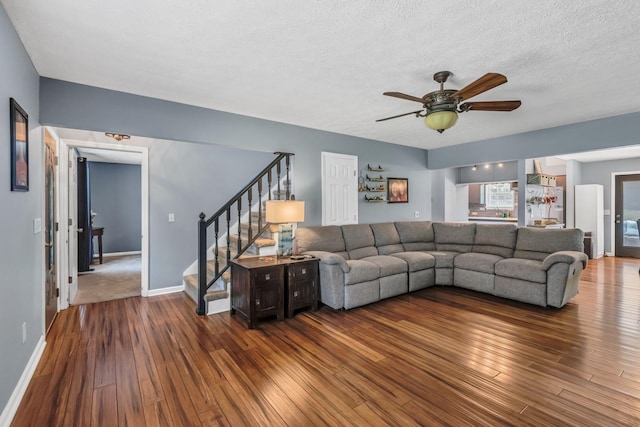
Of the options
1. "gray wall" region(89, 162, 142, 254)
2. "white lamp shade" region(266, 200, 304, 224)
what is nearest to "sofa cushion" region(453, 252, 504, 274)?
"white lamp shade" region(266, 200, 304, 224)

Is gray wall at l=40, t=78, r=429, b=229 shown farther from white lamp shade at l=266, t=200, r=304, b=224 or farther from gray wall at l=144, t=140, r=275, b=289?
white lamp shade at l=266, t=200, r=304, b=224

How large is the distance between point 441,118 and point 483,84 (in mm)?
465

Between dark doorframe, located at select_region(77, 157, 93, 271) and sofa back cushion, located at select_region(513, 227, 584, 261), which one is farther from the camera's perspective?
dark doorframe, located at select_region(77, 157, 93, 271)

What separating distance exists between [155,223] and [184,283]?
101 centimetres

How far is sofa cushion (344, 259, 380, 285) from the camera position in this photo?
12.5 ft

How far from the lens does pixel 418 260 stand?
4668 mm

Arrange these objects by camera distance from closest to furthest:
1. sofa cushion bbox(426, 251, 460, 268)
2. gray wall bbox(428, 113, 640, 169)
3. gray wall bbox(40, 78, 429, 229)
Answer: gray wall bbox(40, 78, 429, 229) < gray wall bbox(428, 113, 640, 169) < sofa cushion bbox(426, 251, 460, 268)

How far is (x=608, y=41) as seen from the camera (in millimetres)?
2260

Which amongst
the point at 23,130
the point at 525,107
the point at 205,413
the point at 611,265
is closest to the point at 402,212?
the point at 525,107

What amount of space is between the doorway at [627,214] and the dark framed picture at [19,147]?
1081 centimetres

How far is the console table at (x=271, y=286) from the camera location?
3.32m

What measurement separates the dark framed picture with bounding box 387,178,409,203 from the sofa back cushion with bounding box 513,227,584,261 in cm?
206

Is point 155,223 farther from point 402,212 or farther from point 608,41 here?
point 608,41

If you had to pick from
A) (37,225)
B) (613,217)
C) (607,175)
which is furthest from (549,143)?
(37,225)
